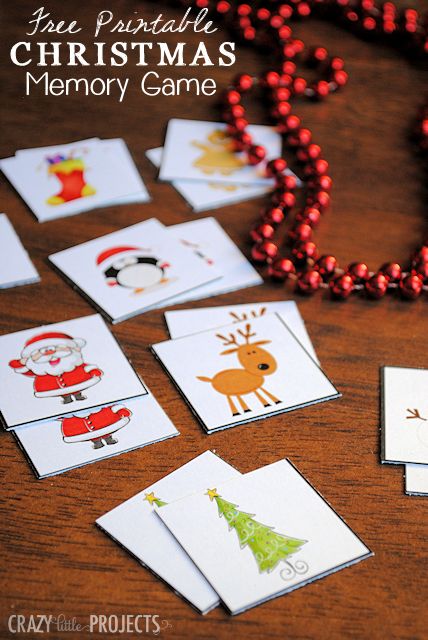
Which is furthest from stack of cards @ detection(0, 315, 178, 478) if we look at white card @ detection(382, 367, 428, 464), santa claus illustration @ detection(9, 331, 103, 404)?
white card @ detection(382, 367, 428, 464)

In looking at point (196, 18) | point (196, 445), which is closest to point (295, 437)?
point (196, 445)

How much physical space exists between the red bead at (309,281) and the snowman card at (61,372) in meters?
0.25

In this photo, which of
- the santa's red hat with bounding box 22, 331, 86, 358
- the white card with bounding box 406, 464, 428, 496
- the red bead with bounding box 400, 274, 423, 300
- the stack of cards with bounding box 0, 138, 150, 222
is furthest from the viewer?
the stack of cards with bounding box 0, 138, 150, 222

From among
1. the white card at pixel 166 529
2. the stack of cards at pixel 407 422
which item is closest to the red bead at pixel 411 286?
the stack of cards at pixel 407 422

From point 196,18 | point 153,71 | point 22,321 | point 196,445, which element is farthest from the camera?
point 196,18

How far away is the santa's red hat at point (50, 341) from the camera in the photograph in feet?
3.16

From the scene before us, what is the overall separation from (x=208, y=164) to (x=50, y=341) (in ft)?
1.46

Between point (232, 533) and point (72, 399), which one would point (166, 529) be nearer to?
point (232, 533)

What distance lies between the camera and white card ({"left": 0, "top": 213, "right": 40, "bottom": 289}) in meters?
1.06

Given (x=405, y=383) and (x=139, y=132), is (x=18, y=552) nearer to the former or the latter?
(x=405, y=383)

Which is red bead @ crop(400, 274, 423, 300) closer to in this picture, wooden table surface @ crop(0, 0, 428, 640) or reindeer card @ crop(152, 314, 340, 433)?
wooden table surface @ crop(0, 0, 428, 640)

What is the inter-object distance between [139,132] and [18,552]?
0.78 metres

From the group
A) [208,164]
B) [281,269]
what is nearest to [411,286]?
[281,269]

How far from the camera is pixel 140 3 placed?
63.9 inches
